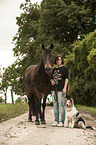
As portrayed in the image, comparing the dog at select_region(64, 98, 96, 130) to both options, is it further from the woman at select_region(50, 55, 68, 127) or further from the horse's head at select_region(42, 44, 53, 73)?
the horse's head at select_region(42, 44, 53, 73)

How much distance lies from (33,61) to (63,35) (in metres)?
5.30

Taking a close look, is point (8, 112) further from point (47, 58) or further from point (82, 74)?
point (82, 74)

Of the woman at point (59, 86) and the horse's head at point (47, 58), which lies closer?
the horse's head at point (47, 58)

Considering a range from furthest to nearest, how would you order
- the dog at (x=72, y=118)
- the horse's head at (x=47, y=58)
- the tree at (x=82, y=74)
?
the tree at (x=82, y=74) → the dog at (x=72, y=118) → the horse's head at (x=47, y=58)

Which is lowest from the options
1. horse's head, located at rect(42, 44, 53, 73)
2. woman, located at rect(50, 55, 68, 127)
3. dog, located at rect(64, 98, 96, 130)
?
dog, located at rect(64, 98, 96, 130)

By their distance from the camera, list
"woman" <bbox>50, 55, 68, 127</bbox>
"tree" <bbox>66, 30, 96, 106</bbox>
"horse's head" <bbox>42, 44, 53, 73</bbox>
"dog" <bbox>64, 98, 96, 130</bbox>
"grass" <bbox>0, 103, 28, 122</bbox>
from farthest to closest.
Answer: "tree" <bbox>66, 30, 96, 106</bbox> → "grass" <bbox>0, 103, 28, 122</bbox> → "woman" <bbox>50, 55, 68, 127</bbox> → "dog" <bbox>64, 98, 96, 130</bbox> → "horse's head" <bbox>42, 44, 53, 73</bbox>

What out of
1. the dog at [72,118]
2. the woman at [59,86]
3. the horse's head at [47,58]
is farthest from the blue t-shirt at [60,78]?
the horse's head at [47,58]

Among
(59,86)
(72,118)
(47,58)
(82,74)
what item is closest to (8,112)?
(59,86)

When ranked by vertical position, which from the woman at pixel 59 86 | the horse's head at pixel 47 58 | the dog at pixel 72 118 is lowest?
the dog at pixel 72 118

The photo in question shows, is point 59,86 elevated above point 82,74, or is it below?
below

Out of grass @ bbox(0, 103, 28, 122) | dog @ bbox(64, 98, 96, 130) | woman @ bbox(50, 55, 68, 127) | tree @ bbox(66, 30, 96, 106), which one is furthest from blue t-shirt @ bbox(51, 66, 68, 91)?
tree @ bbox(66, 30, 96, 106)

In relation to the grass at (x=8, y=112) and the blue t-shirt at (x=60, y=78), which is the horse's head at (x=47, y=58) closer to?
the blue t-shirt at (x=60, y=78)

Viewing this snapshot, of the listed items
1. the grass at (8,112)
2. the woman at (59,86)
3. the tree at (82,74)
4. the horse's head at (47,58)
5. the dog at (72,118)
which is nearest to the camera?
the horse's head at (47,58)

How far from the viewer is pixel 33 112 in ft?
33.6
